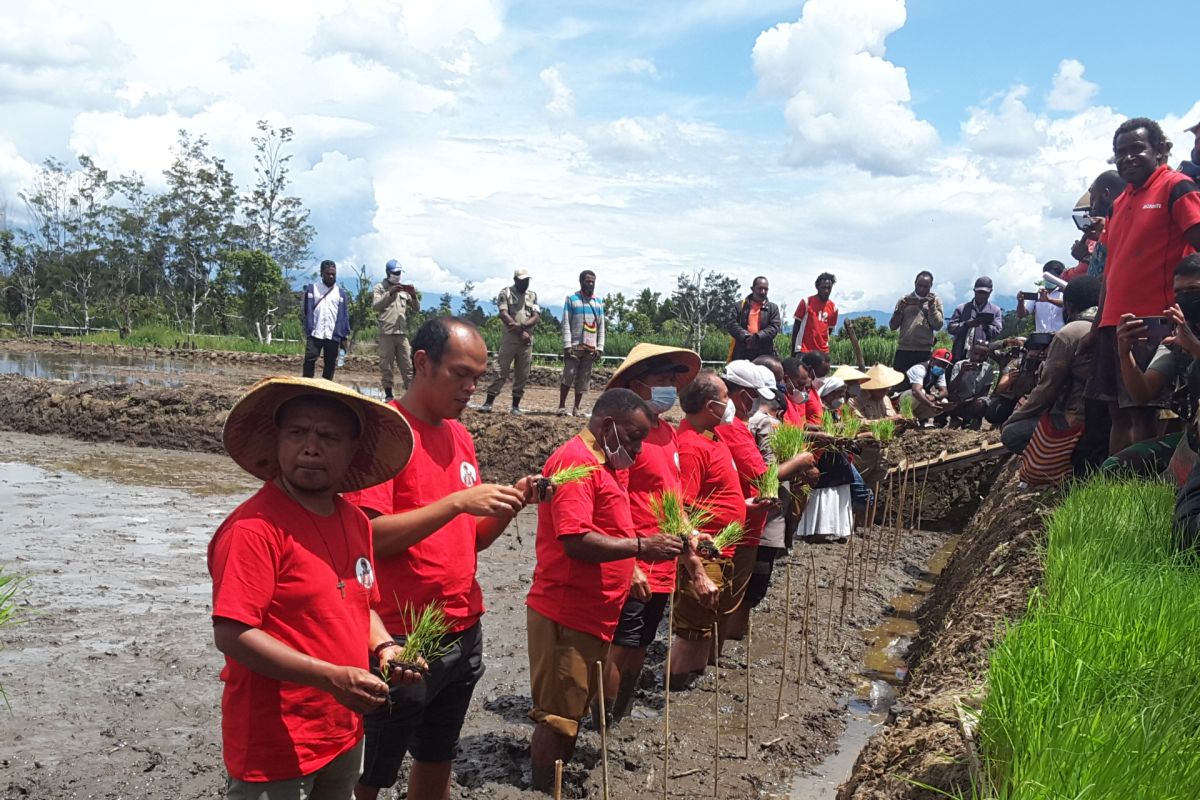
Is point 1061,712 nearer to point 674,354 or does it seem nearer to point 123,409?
point 674,354

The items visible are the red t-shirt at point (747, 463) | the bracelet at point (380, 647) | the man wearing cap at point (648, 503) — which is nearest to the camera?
the bracelet at point (380, 647)

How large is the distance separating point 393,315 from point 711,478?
861 centimetres

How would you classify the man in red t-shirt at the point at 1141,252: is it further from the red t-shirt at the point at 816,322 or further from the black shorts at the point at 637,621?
the red t-shirt at the point at 816,322

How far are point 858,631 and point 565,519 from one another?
4.65m

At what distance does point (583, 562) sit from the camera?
166 inches

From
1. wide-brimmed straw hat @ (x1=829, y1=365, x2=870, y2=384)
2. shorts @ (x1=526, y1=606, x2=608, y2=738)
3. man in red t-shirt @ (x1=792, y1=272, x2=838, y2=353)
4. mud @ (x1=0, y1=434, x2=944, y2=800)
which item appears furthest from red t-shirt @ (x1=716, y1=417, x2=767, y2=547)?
man in red t-shirt @ (x1=792, y1=272, x2=838, y2=353)

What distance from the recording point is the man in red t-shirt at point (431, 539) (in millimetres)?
3223

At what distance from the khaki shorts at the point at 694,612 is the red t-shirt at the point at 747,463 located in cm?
32

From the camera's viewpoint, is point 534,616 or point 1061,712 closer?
point 1061,712

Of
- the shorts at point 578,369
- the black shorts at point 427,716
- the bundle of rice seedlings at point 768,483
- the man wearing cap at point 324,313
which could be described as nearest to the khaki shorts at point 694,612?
the bundle of rice seedlings at point 768,483

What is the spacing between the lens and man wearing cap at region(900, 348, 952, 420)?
13000mm

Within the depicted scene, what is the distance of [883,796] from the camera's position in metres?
3.00

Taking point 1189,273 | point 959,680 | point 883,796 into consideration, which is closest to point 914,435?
point 1189,273

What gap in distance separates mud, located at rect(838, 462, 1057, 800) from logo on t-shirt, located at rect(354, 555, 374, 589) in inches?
61.3
